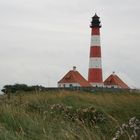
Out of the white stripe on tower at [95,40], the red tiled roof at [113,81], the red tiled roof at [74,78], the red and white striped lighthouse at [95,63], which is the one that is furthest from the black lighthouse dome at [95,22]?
the red tiled roof at [113,81]

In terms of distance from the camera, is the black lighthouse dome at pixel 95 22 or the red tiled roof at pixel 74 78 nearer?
the black lighthouse dome at pixel 95 22

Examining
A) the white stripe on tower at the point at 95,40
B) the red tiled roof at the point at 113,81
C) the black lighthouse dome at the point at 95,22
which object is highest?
the black lighthouse dome at the point at 95,22

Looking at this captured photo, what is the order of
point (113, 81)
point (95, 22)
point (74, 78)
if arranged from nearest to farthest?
point (95, 22)
point (113, 81)
point (74, 78)

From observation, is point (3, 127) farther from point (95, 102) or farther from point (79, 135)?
point (95, 102)

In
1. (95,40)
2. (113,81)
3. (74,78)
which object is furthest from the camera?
(74,78)

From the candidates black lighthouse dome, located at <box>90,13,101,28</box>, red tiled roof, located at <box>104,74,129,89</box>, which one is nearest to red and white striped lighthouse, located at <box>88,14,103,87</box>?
black lighthouse dome, located at <box>90,13,101,28</box>

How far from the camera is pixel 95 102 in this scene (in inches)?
527

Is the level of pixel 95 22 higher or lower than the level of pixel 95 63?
higher

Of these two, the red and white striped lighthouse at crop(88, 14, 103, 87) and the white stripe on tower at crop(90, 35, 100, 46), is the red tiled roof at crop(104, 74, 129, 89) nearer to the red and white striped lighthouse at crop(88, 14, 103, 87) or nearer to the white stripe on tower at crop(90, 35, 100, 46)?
the red and white striped lighthouse at crop(88, 14, 103, 87)

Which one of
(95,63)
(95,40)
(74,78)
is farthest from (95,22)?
(74,78)

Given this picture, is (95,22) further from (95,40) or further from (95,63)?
(95,63)

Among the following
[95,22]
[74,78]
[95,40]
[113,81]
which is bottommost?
[113,81]

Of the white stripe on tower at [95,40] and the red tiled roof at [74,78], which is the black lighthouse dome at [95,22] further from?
the red tiled roof at [74,78]

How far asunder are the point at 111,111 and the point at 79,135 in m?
6.12
